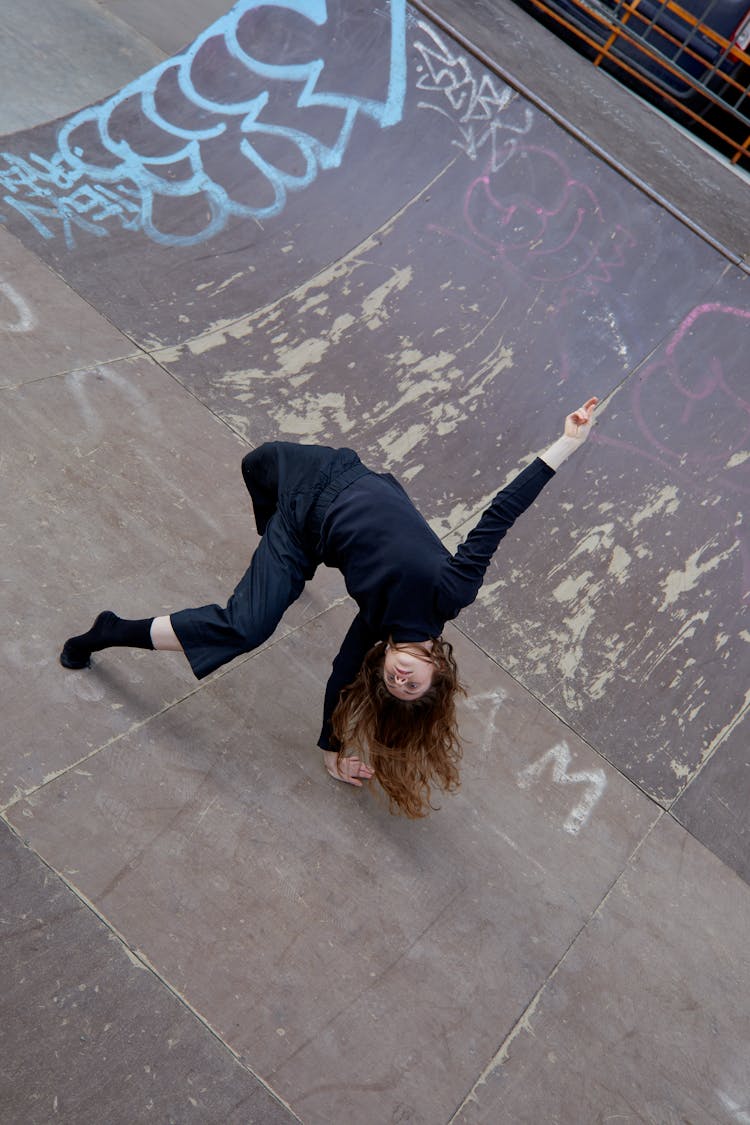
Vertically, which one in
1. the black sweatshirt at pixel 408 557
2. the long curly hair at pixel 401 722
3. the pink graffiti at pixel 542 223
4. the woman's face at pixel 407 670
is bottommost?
the long curly hair at pixel 401 722

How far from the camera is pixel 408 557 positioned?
2.70m

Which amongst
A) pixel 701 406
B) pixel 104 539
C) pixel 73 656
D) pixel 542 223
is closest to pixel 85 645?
pixel 73 656

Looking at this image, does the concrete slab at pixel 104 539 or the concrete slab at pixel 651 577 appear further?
the concrete slab at pixel 651 577

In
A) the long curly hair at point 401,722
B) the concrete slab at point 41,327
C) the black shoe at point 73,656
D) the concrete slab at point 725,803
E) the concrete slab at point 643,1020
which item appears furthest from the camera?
the concrete slab at point 41,327

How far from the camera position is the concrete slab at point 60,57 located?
247 inches

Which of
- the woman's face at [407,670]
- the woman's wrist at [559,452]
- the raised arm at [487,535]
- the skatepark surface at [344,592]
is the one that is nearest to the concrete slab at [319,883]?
the skatepark surface at [344,592]

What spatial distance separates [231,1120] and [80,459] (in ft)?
9.47

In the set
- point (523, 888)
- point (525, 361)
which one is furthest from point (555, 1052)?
point (525, 361)

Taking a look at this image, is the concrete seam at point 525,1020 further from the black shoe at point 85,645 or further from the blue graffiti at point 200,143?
the blue graffiti at point 200,143

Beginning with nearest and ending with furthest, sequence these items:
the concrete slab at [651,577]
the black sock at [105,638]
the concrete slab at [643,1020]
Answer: the concrete slab at [643,1020] < the black sock at [105,638] < the concrete slab at [651,577]

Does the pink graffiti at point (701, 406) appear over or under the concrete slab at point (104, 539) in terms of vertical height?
over

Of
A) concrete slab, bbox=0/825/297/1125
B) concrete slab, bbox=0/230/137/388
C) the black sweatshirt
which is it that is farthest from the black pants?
concrete slab, bbox=0/230/137/388

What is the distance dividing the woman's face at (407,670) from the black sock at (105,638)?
916 millimetres

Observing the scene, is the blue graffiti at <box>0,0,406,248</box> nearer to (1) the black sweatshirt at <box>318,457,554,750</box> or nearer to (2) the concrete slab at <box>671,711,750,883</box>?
(1) the black sweatshirt at <box>318,457,554,750</box>
